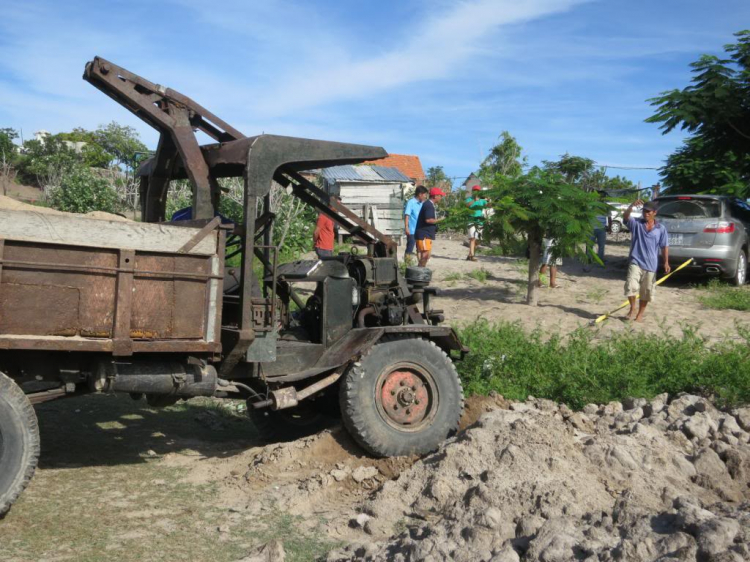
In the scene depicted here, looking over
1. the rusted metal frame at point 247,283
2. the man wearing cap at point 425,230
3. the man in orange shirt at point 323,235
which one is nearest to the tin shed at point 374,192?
the man wearing cap at point 425,230

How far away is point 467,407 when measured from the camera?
6.89 m

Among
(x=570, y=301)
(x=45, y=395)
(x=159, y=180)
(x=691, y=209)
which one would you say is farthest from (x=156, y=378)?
(x=691, y=209)

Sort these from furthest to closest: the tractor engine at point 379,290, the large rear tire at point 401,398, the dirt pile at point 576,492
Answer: the tractor engine at point 379,290 → the large rear tire at point 401,398 → the dirt pile at point 576,492

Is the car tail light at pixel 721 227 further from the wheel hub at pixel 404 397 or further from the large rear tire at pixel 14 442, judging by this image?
the large rear tire at pixel 14 442

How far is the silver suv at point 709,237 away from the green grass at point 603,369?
5018mm

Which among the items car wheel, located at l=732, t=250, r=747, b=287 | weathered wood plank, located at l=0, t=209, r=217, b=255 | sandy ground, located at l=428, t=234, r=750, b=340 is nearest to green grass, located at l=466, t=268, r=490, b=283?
sandy ground, located at l=428, t=234, r=750, b=340

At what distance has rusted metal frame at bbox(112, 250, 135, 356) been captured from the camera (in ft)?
15.7

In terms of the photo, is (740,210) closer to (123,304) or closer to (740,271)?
(740,271)

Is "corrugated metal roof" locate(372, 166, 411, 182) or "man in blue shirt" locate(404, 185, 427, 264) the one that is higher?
"corrugated metal roof" locate(372, 166, 411, 182)

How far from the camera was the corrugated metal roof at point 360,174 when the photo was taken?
919 inches

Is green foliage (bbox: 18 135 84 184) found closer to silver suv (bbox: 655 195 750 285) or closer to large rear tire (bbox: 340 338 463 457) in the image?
silver suv (bbox: 655 195 750 285)

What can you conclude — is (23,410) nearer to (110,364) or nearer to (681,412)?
(110,364)

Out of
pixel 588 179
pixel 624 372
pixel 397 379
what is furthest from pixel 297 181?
pixel 588 179

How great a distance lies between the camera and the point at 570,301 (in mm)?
11945
